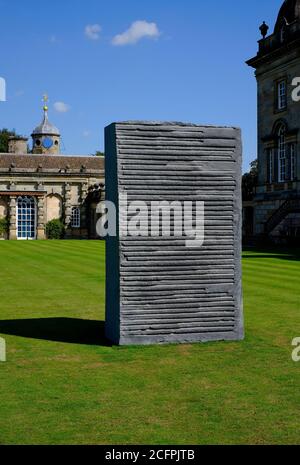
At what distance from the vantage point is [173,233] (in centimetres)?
1024

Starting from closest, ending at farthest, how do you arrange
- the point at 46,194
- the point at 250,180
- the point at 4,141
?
1. the point at 46,194
2. the point at 250,180
3. the point at 4,141

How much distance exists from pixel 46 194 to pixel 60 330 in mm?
50798

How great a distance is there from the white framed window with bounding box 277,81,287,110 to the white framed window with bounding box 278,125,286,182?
1.21 meters

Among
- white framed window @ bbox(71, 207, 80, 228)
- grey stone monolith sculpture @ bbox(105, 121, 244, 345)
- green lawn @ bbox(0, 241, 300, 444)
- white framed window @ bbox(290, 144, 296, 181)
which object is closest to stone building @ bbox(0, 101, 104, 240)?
white framed window @ bbox(71, 207, 80, 228)

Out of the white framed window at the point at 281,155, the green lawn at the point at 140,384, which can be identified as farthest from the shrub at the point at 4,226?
the green lawn at the point at 140,384

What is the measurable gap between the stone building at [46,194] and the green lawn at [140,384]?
47243 mm

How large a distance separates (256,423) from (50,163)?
57556mm

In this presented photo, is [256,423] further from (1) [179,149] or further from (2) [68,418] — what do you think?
(1) [179,149]

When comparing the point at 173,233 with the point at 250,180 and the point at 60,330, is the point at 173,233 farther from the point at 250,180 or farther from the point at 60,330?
the point at 250,180

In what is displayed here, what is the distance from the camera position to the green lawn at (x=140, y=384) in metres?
6.09

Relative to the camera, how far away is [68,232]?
199ft

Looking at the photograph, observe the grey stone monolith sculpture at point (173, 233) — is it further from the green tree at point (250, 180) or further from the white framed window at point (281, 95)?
the green tree at point (250, 180)

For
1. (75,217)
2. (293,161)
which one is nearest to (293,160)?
(293,161)

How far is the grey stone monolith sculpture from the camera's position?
32.6 ft
